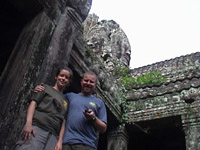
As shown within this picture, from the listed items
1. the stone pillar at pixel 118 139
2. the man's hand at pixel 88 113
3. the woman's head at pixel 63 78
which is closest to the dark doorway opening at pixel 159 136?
the stone pillar at pixel 118 139

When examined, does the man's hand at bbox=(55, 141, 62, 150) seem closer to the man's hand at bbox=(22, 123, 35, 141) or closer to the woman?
the woman

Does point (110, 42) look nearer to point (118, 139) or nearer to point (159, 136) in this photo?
point (159, 136)

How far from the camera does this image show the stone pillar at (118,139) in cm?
645

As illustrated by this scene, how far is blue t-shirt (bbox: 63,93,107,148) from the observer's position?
2.57 m

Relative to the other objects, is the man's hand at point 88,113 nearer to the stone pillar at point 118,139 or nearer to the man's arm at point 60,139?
the man's arm at point 60,139

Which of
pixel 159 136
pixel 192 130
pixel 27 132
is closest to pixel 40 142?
pixel 27 132

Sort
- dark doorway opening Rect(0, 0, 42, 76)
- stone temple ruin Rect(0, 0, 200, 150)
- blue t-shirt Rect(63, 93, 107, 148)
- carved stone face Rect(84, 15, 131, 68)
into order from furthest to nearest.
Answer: carved stone face Rect(84, 15, 131, 68) < dark doorway opening Rect(0, 0, 42, 76) < stone temple ruin Rect(0, 0, 200, 150) < blue t-shirt Rect(63, 93, 107, 148)

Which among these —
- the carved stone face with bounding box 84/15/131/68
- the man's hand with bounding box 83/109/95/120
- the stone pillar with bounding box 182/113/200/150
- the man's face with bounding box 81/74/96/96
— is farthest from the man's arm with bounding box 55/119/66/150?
the carved stone face with bounding box 84/15/131/68

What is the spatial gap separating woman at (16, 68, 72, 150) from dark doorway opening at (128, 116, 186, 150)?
422cm

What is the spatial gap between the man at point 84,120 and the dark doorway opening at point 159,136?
3.91 m

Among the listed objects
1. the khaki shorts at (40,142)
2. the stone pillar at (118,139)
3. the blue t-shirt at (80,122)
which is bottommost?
the khaki shorts at (40,142)

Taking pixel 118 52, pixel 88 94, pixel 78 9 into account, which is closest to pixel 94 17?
pixel 118 52

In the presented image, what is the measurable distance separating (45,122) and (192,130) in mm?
4324

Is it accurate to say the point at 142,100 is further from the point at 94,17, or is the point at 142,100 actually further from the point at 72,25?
the point at 94,17
